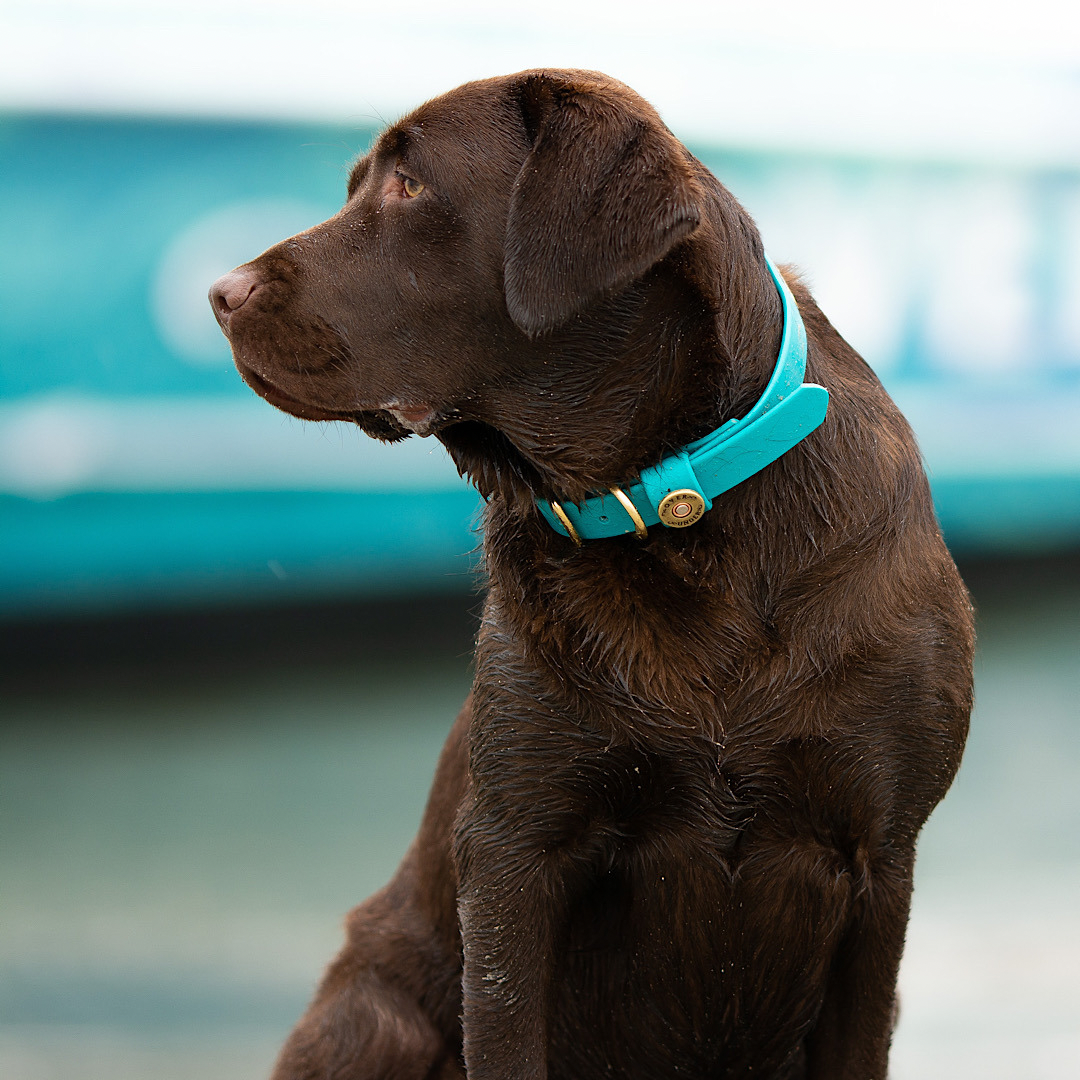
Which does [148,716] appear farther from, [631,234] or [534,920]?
[631,234]

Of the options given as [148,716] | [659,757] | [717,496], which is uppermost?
[148,716]

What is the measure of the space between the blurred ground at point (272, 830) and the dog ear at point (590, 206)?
1878mm

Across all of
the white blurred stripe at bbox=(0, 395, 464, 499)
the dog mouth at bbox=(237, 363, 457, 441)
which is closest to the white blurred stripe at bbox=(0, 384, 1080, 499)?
the white blurred stripe at bbox=(0, 395, 464, 499)

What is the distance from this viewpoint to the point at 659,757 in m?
1.79

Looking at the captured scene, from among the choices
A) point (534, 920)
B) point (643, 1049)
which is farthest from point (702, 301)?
point (643, 1049)

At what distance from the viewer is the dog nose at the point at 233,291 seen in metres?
1.89

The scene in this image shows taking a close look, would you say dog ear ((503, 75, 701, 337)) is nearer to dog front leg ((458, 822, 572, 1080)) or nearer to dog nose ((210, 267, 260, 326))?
dog nose ((210, 267, 260, 326))

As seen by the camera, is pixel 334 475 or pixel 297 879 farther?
pixel 334 475

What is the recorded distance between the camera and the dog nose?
1.89 m

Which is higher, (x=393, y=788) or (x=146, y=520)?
(x=146, y=520)

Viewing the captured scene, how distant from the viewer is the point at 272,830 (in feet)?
12.7

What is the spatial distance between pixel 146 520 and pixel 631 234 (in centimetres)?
362

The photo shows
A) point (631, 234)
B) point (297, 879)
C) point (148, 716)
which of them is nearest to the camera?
point (631, 234)

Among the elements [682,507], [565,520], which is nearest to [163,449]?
[565,520]
